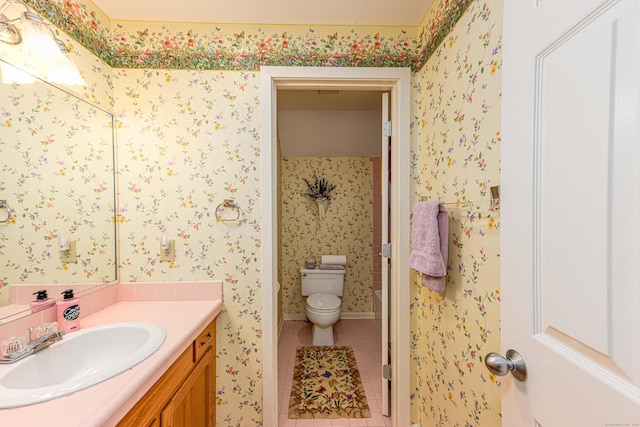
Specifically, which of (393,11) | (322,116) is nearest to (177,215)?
(393,11)

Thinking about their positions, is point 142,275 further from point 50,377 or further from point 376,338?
point 376,338

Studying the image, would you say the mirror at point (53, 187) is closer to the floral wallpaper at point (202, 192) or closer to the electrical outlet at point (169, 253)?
Result: the floral wallpaper at point (202, 192)

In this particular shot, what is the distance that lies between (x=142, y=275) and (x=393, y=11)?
6.71 ft

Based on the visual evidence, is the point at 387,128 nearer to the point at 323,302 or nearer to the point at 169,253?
the point at 169,253

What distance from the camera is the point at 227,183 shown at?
5.13 feet

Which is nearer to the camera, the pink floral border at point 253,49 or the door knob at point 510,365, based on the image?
the door knob at point 510,365

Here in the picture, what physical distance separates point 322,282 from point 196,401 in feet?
6.17

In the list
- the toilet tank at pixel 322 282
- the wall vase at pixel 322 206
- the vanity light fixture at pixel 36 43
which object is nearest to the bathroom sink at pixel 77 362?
the vanity light fixture at pixel 36 43

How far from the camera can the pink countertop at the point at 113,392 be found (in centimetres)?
66

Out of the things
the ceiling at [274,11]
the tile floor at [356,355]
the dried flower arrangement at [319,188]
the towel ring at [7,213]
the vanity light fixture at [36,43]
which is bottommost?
the tile floor at [356,355]

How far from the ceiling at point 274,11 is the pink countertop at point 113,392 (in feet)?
5.27

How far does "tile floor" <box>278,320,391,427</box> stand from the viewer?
1724mm

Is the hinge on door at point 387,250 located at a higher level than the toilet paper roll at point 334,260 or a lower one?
higher

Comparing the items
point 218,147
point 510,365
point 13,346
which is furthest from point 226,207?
point 510,365
